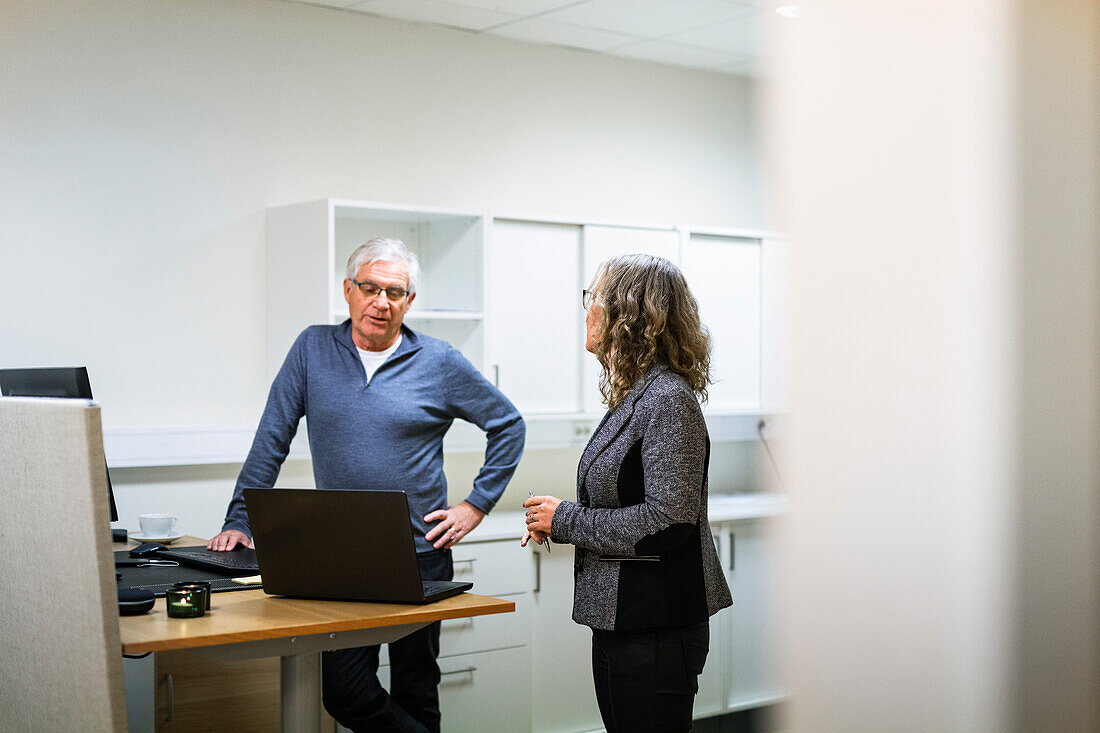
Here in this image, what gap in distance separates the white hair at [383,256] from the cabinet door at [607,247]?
1312 millimetres

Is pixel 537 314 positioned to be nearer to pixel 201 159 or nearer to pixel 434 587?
pixel 201 159

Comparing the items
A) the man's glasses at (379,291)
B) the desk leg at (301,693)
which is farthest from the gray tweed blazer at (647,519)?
the man's glasses at (379,291)

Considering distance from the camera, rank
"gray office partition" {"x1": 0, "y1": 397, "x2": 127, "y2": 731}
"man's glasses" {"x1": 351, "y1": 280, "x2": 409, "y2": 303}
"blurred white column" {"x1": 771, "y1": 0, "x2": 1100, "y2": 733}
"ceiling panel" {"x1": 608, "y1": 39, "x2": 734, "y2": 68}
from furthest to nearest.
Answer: "ceiling panel" {"x1": 608, "y1": 39, "x2": 734, "y2": 68}, "man's glasses" {"x1": 351, "y1": 280, "x2": 409, "y2": 303}, "gray office partition" {"x1": 0, "y1": 397, "x2": 127, "y2": 731}, "blurred white column" {"x1": 771, "y1": 0, "x2": 1100, "y2": 733}

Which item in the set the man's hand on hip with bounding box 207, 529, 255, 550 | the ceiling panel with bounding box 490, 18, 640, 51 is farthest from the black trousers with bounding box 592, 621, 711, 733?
the ceiling panel with bounding box 490, 18, 640, 51

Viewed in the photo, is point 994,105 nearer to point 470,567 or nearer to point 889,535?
point 889,535

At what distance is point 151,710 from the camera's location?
3.55 m

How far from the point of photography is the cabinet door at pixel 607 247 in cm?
453

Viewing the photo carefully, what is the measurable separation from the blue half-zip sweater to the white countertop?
810 millimetres

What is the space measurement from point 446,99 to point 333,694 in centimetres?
250

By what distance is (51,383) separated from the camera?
2863 mm

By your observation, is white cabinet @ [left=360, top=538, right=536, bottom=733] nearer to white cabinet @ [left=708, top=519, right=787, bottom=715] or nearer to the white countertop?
the white countertop

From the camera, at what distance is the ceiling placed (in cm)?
423

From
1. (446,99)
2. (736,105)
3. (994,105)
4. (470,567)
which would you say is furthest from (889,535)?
(736,105)

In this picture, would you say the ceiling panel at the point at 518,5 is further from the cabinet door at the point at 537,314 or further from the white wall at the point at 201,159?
the cabinet door at the point at 537,314
